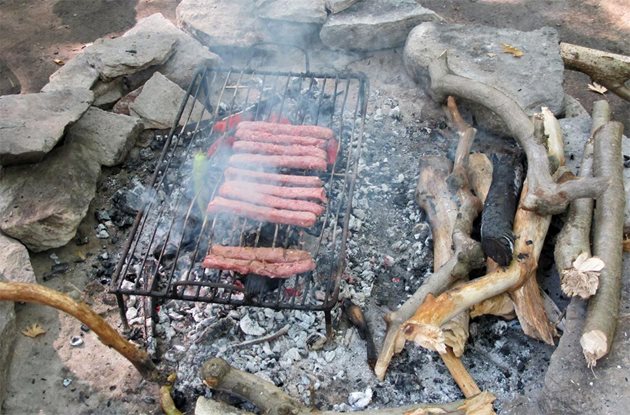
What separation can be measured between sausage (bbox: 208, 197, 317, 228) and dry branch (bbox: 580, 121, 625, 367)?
1.91 meters

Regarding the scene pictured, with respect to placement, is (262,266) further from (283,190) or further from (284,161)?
(284,161)

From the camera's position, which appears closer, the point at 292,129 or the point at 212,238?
the point at 212,238

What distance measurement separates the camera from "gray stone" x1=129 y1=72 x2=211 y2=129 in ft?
19.1

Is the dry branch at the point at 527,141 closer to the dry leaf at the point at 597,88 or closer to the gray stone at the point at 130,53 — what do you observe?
the dry leaf at the point at 597,88

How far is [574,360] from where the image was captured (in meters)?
3.54

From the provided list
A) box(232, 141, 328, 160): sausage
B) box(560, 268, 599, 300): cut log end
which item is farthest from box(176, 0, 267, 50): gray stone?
box(560, 268, 599, 300): cut log end

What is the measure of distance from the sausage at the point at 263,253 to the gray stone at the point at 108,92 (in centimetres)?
275

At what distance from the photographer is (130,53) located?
20.1ft

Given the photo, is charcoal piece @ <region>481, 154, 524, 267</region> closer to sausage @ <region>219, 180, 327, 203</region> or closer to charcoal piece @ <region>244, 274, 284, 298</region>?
sausage @ <region>219, 180, 327, 203</region>

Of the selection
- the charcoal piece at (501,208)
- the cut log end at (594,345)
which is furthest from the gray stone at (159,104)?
the cut log end at (594,345)

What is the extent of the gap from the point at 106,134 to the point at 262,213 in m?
2.09

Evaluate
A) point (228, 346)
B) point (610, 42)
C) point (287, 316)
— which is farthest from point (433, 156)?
point (610, 42)

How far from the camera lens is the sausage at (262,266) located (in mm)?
3938

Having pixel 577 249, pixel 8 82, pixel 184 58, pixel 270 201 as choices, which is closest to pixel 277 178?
pixel 270 201
